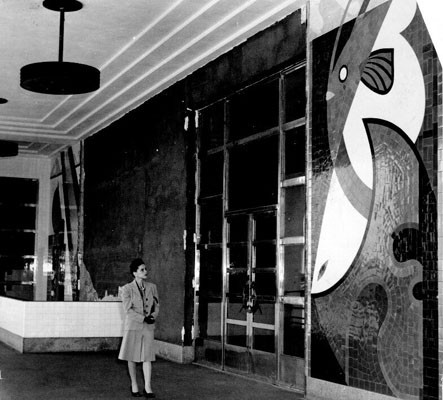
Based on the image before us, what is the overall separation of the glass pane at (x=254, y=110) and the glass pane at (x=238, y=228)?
105 cm

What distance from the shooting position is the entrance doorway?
26.7ft

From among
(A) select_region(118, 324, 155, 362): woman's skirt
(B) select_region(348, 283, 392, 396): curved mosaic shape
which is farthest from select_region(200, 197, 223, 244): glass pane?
(B) select_region(348, 283, 392, 396): curved mosaic shape

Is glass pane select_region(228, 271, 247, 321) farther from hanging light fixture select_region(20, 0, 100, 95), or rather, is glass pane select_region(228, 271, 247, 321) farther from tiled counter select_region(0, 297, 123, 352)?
hanging light fixture select_region(20, 0, 100, 95)

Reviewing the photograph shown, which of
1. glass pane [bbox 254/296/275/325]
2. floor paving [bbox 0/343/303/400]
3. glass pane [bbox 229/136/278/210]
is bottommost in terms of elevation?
floor paving [bbox 0/343/303/400]

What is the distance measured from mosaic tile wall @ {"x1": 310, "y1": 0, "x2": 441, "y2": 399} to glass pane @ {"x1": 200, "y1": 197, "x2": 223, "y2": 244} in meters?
2.85

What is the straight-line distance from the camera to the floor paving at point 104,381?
25.0 ft

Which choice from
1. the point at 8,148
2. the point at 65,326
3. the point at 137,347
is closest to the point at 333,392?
the point at 137,347

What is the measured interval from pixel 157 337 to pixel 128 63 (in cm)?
412

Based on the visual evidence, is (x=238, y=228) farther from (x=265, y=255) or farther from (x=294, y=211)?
(x=294, y=211)

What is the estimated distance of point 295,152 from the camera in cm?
822

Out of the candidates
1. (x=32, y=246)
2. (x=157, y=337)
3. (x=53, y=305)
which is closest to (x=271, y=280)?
→ (x=157, y=337)

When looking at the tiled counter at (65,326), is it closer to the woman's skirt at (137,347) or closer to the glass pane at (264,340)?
the glass pane at (264,340)

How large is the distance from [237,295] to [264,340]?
3.04 feet

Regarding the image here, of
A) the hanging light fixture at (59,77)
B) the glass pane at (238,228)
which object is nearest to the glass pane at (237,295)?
the glass pane at (238,228)
